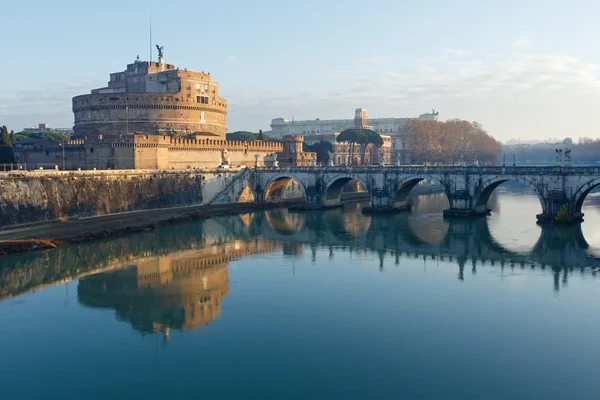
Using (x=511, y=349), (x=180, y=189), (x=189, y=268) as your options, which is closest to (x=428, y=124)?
(x=180, y=189)

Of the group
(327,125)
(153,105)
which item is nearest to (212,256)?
(153,105)

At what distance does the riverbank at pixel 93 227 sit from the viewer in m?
30.4

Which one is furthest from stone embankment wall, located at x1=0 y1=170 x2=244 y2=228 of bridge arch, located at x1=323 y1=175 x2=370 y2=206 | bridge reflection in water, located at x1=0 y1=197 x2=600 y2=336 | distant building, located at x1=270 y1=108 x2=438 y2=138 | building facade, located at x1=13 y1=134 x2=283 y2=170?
distant building, located at x1=270 y1=108 x2=438 y2=138

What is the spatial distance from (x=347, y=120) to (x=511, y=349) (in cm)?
10966

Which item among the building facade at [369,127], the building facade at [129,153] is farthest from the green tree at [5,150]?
the building facade at [369,127]

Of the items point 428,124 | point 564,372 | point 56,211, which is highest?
point 428,124

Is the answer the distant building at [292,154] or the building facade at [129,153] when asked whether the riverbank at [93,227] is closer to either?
the building facade at [129,153]

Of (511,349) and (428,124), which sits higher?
(428,124)

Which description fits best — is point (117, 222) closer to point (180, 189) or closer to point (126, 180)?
point (126, 180)

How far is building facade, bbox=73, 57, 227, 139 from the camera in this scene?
6309 cm

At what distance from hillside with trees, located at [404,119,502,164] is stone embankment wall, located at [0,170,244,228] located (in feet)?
163

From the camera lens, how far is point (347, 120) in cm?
12456

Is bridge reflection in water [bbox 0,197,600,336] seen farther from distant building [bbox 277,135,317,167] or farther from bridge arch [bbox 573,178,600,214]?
distant building [bbox 277,135,317,167]

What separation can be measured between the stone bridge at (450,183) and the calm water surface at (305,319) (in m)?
4.64
